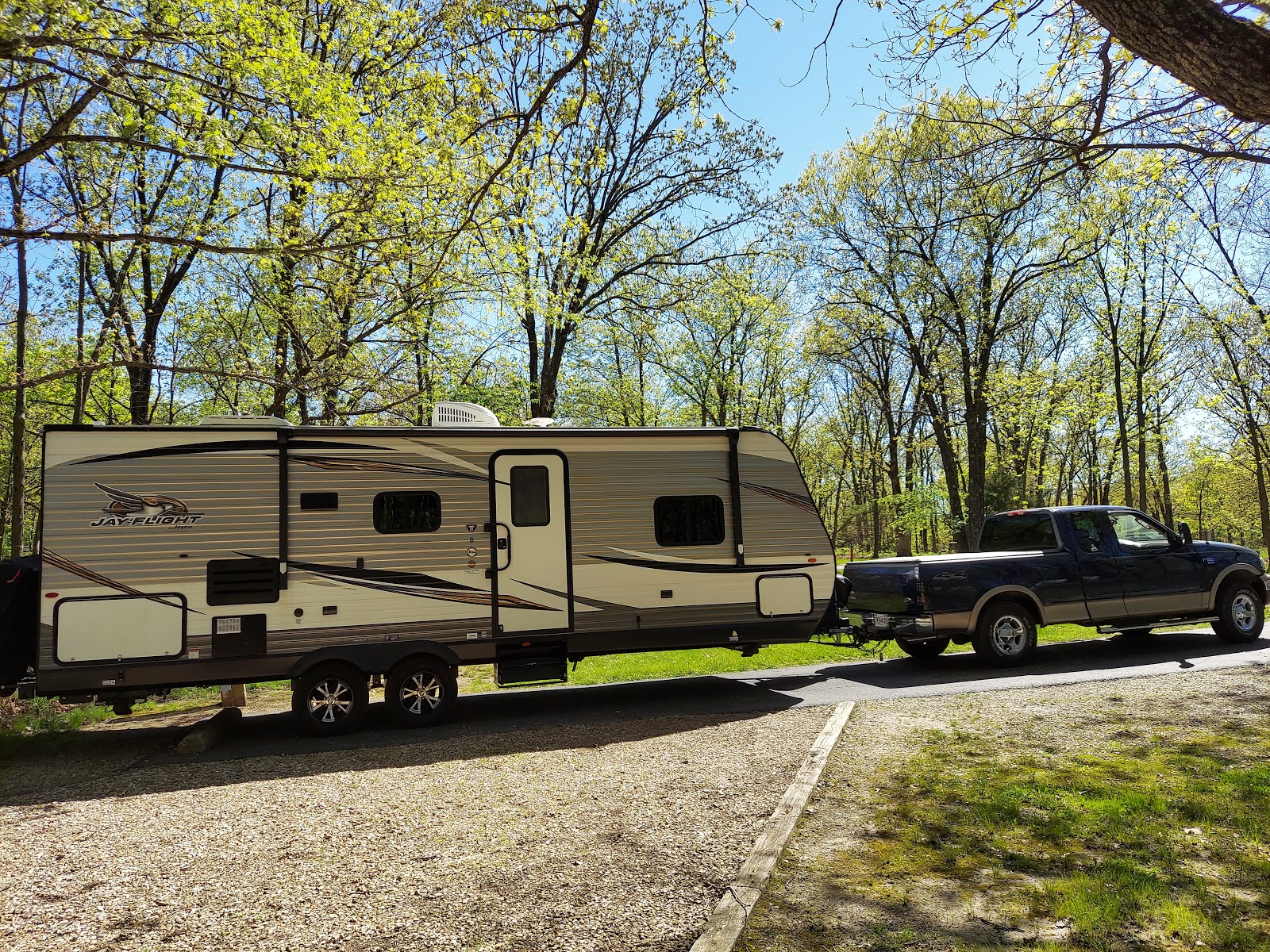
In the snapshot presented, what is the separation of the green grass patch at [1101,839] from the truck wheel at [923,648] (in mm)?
5140

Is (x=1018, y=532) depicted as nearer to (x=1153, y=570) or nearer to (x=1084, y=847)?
(x=1153, y=570)

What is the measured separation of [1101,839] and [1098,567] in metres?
7.79

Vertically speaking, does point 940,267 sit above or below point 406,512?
above

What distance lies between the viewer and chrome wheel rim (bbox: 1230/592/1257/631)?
11547mm

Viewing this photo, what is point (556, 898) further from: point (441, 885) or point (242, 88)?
point (242, 88)

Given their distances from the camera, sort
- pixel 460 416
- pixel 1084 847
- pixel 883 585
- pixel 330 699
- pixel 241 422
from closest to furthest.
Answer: pixel 1084 847
pixel 330 699
pixel 241 422
pixel 460 416
pixel 883 585

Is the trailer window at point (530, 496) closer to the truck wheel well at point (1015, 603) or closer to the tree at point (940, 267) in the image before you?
the truck wheel well at point (1015, 603)

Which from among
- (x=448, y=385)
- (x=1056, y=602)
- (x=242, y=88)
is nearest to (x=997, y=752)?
(x=1056, y=602)

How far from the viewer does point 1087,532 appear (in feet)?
36.6

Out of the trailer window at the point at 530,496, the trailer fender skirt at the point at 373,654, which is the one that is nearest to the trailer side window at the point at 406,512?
the trailer window at the point at 530,496

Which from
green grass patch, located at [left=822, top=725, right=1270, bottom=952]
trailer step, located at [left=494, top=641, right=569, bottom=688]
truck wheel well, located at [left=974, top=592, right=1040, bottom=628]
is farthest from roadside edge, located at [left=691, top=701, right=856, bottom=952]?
truck wheel well, located at [left=974, top=592, right=1040, bottom=628]

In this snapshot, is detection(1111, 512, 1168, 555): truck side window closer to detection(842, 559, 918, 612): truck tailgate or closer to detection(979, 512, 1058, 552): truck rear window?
detection(979, 512, 1058, 552): truck rear window

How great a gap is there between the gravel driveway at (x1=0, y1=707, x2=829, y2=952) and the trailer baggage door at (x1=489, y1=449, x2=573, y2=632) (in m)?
1.94

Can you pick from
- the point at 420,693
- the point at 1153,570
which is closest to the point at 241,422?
the point at 420,693
